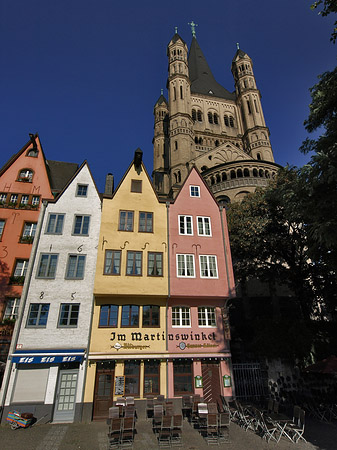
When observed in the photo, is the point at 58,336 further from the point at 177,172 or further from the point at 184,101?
the point at 184,101

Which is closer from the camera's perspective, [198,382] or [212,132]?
[198,382]

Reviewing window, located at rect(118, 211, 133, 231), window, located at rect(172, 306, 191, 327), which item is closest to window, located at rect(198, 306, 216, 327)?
window, located at rect(172, 306, 191, 327)

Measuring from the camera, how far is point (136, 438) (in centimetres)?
1137

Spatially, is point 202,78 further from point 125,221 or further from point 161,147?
point 125,221

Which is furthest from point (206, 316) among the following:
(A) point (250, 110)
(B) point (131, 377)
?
(A) point (250, 110)

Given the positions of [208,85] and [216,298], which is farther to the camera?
[208,85]

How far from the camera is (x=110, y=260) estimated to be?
17.3 metres

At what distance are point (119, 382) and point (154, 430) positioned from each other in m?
3.67

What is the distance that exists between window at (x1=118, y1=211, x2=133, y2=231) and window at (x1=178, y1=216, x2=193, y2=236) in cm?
367

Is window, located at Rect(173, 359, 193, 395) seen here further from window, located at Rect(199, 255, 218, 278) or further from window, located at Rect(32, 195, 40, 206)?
window, located at Rect(32, 195, 40, 206)

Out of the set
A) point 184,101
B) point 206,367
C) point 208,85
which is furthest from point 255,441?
point 208,85

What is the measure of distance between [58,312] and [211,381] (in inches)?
410

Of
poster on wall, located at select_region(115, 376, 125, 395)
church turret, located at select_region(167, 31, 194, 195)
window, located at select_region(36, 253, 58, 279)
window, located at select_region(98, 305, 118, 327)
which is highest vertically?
church turret, located at select_region(167, 31, 194, 195)

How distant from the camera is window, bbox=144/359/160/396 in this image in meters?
15.4
